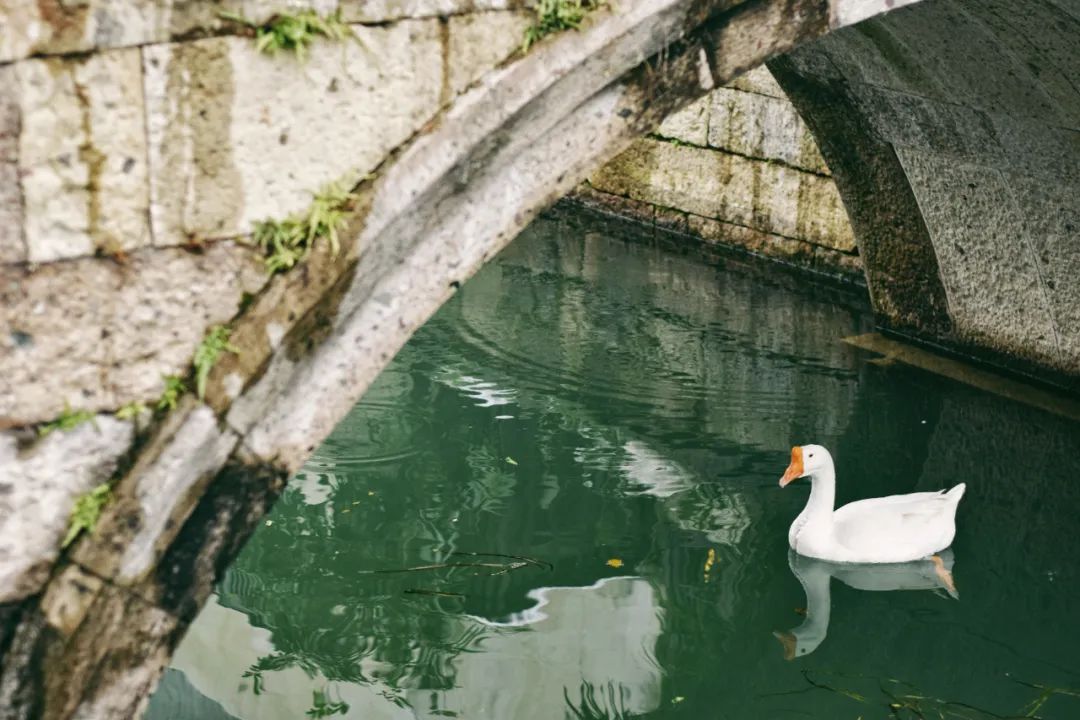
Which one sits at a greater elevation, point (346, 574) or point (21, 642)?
point (21, 642)

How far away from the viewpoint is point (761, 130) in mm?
7566

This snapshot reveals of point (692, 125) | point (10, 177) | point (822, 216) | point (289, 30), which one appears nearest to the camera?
point (10, 177)

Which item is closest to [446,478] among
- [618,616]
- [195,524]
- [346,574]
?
[346,574]

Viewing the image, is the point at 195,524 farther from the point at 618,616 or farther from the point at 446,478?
the point at 446,478

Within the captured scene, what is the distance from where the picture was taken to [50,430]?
204 centimetres

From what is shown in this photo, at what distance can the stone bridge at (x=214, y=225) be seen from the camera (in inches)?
77.8

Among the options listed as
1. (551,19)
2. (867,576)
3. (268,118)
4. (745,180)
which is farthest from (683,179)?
(268,118)

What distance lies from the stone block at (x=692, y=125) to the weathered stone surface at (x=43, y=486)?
6.13 m

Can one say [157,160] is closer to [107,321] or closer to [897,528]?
[107,321]

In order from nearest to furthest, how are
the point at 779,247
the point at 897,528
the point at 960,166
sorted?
the point at 897,528 → the point at 960,166 → the point at 779,247

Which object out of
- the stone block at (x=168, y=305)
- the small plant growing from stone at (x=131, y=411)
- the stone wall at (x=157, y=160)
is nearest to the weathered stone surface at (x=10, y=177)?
the stone wall at (x=157, y=160)

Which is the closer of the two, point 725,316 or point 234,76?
point 234,76

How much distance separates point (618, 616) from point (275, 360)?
7.32 feet

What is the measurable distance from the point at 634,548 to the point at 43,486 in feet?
9.00
